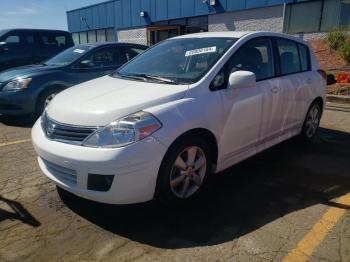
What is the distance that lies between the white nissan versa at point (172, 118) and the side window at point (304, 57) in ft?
1.32

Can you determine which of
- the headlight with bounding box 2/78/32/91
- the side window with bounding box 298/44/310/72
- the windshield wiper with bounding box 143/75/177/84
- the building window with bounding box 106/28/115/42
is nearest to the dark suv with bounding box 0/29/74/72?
the headlight with bounding box 2/78/32/91

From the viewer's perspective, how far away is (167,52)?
4.17m

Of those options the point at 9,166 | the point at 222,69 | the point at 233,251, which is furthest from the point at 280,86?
the point at 9,166

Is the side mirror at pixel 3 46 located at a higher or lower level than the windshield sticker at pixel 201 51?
lower

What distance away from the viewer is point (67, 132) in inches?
118

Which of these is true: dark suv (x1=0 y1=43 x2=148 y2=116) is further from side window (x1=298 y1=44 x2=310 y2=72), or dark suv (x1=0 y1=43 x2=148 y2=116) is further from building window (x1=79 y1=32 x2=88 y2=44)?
building window (x1=79 y1=32 x2=88 y2=44)

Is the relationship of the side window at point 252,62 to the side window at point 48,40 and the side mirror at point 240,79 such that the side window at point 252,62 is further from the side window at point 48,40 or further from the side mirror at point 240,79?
the side window at point 48,40

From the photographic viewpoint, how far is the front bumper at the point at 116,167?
8.91 feet

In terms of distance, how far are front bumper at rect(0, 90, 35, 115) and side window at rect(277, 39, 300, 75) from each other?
4.50m

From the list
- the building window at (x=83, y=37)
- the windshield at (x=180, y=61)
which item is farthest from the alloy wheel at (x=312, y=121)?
the building window at (x=83, y=37)

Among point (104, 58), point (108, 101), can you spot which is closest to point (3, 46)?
point (104, 58)

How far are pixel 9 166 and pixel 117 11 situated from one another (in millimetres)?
23533

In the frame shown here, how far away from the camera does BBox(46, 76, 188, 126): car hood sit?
2.94 m

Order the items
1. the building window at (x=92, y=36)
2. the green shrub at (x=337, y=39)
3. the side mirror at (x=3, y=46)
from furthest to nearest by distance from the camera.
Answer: the building window at (x=92, y=36) < the green shrub at (x=337, y=39) < the side mirror at (x=3, y=46)
